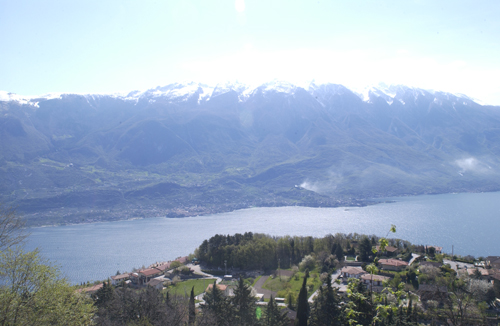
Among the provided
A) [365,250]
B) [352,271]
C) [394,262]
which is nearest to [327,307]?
[352,271]

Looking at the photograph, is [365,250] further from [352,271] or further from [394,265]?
[352,271]

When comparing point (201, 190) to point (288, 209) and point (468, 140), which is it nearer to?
point (288, 209)

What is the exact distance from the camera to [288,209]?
303 feet

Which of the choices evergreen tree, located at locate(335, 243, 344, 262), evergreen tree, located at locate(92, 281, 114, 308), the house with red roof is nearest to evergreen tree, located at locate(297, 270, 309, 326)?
evergreen tree, located at locate(92, 281, 114, 308)

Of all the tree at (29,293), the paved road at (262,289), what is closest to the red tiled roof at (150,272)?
the paved road at (262,289)

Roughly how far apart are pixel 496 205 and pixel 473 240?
1576 inches

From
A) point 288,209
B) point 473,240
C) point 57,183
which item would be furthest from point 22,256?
point 57,183

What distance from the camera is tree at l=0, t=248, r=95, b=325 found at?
638cm

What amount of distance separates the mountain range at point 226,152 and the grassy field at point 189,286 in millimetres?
64154

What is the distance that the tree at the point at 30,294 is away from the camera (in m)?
6.38

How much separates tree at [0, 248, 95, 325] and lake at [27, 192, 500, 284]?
99.6ft

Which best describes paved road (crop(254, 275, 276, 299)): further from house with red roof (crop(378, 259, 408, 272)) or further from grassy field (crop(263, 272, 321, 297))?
house with red roof (crop(378, 259, 408, 272))

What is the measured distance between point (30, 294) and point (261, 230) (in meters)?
56.2

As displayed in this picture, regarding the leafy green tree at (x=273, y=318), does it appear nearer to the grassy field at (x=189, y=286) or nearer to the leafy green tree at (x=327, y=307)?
the leafy green tree at (x=327, y=307)
